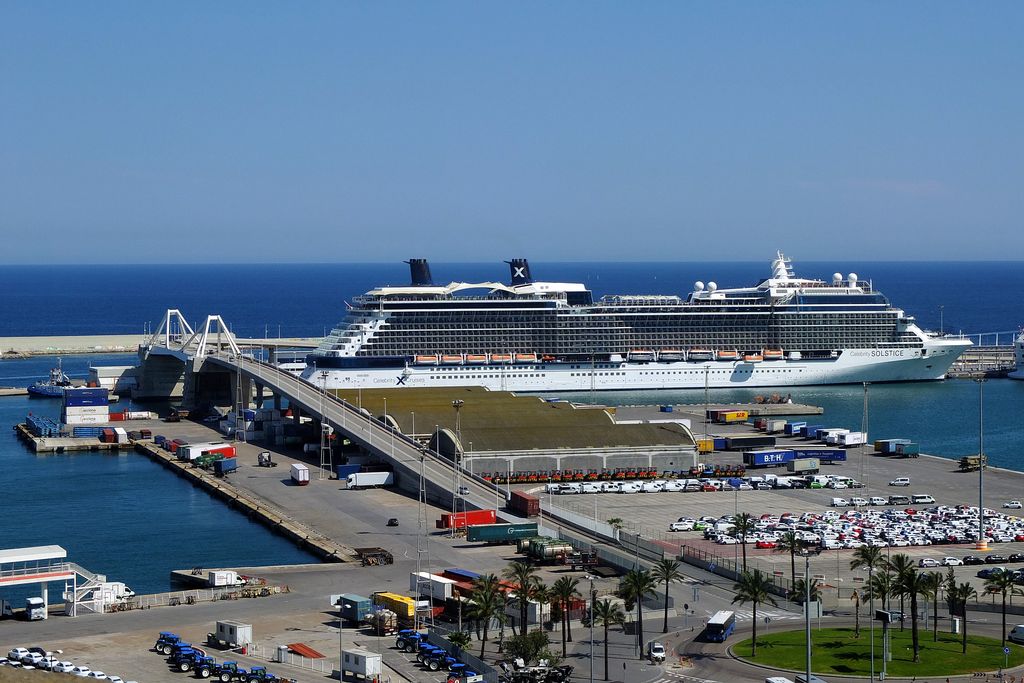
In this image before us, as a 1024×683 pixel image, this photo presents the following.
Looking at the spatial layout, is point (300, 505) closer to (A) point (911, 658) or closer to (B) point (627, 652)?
(B) point (627, 652)

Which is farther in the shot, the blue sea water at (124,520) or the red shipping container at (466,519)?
the red shipping container at (466,519)

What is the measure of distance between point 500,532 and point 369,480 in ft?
46.1

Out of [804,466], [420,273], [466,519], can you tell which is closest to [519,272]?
[420,273]

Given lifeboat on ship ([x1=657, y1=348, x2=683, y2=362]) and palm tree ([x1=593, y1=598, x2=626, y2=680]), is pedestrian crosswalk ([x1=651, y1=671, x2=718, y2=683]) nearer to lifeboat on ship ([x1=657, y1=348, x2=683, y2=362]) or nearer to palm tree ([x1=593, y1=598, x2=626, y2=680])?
palm tree ([x1=593, y1=598, x2=626, y2=680])

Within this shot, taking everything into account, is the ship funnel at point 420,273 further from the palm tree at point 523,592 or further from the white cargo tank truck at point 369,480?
the palm tree at point 523,592

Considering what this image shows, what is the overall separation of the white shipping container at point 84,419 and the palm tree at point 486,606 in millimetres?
50147

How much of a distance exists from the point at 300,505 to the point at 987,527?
2375 cm

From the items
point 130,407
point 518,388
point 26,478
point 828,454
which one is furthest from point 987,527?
point 130,407

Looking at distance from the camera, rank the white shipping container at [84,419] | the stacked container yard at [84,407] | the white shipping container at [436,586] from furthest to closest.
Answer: the stacked container yard at [84,407], the white shipping container at [84,419], the white shipping container at [436,586]

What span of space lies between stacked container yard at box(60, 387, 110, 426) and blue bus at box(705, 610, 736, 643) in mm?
52840

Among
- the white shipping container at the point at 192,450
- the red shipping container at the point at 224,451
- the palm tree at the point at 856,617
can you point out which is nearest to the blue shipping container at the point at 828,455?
the red shipping container at the point at 224,451

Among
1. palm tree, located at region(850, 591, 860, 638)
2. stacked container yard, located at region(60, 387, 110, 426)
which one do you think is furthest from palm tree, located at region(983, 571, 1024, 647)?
stacked container yard, located at region(60, 387, 110, 426)

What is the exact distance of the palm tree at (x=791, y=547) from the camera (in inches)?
1577

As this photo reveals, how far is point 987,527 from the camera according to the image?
1955 inches
